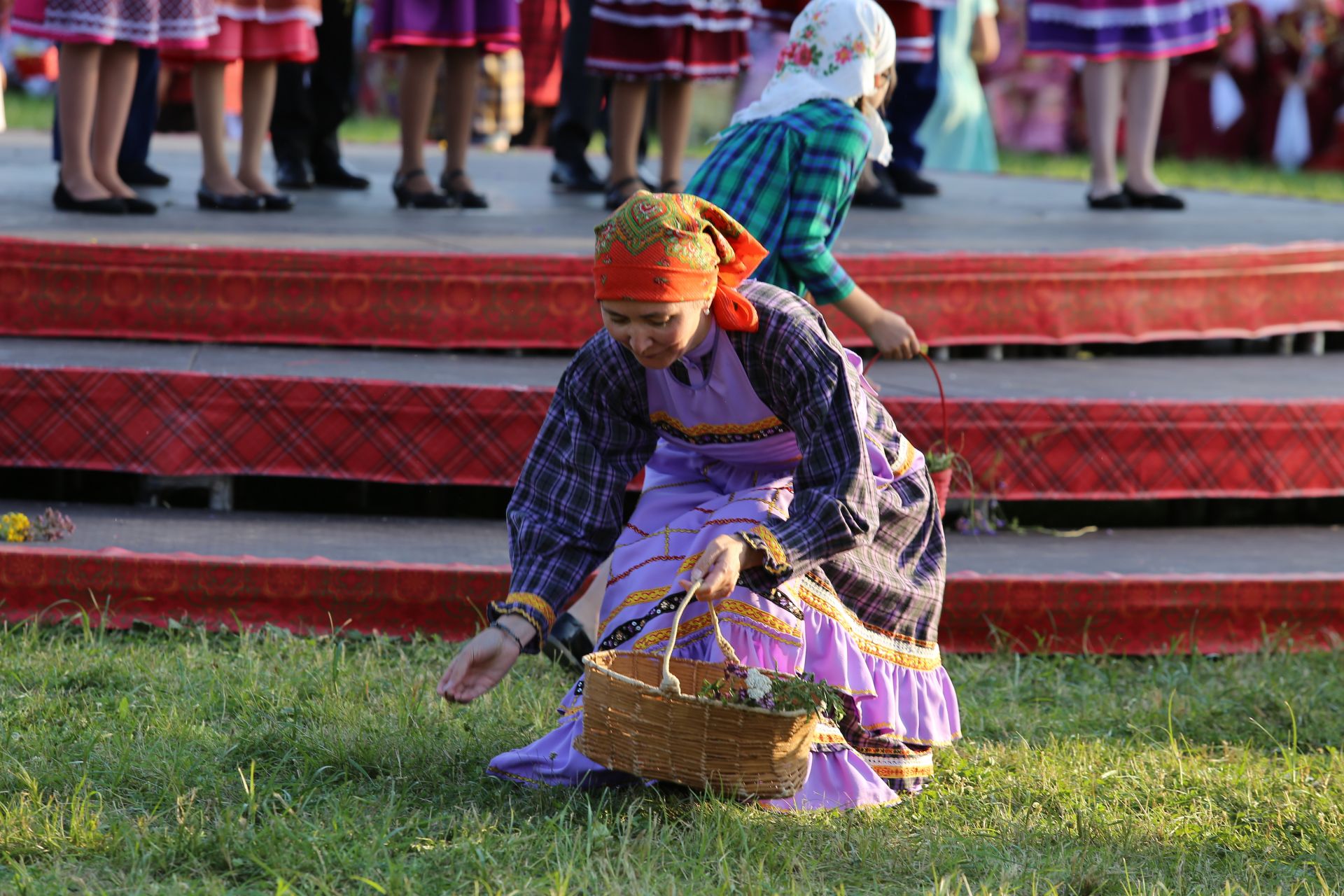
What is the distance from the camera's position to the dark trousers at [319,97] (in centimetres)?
600

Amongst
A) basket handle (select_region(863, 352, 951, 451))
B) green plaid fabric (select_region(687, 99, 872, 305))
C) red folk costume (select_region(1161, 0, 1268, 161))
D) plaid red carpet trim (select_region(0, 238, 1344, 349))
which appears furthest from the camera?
red folk costume (select_region(1161, 0, 1268, 161))

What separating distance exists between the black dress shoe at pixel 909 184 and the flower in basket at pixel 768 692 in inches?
175

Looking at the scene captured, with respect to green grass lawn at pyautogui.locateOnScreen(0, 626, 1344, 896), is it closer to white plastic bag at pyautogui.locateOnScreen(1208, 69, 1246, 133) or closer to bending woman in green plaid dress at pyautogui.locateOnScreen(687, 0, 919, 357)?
bending woman in green plaid dress at pyautogui.locateOnScreen(687, 0, 919, 357)

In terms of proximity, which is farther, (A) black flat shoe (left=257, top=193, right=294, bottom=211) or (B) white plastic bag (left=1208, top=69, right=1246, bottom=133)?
(B) white plastic bag (left=1208, top=69, right=1246, bottom=133)

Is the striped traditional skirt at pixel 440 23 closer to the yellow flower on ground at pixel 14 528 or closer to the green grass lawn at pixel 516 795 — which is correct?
the yellow flower on ground at pixel 14 528

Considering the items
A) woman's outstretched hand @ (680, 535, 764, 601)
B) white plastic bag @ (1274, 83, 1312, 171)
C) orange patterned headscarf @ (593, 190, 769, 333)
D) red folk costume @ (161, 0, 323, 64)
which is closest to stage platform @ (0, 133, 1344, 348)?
red folk costume @ (161, 0, 323, 64)

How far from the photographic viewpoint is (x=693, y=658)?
238 cm

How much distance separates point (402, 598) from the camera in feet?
10.5

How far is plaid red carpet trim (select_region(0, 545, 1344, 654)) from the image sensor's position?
316 cm

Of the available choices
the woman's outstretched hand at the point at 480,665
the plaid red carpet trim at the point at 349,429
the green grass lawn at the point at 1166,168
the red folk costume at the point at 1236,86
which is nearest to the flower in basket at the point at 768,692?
the woman's outstretched hand at the point at 480,665

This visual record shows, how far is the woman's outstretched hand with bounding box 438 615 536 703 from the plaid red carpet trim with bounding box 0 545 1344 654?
2.78ft

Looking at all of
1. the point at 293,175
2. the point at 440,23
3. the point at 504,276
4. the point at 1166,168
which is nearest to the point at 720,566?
the point at 504,276

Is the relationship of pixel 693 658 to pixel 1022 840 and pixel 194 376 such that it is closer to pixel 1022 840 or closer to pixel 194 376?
pixel 1022 840

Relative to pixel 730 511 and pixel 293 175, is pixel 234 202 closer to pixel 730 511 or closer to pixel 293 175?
pixel 293 175
